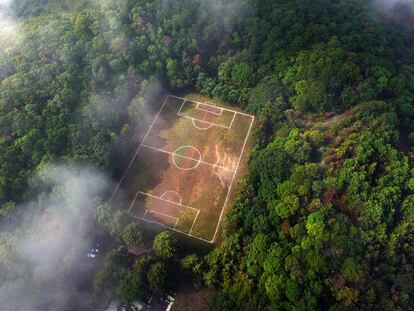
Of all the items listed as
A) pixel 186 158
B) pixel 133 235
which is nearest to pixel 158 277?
pixel 133 235

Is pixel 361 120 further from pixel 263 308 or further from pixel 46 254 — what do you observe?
pixel 46 254

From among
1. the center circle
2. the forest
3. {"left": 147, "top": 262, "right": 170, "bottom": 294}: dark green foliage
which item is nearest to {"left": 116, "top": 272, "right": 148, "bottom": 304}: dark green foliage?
the forest

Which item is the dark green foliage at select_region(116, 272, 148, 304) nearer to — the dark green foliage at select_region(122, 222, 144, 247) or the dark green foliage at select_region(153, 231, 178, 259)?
the dark green foliage at select_region(153, 231, 178, 259)

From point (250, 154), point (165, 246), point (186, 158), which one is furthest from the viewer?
point (186, 158)

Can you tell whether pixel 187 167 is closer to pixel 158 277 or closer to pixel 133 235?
pixel 133 235

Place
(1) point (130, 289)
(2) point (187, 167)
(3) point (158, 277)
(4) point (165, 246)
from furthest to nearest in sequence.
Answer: (2) point (187, 167) < (4) point (165, 246) < (3) point (158, 277) < (1) point (130, 289)

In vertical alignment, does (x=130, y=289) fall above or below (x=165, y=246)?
below
